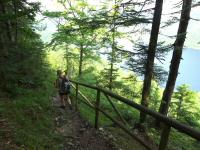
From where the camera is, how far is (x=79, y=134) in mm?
7441

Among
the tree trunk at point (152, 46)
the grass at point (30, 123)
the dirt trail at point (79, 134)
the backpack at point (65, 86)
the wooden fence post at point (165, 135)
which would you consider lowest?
the dirt trail at point (79, 134)

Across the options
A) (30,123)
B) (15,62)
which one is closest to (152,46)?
(15,62)

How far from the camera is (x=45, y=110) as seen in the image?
9078mm

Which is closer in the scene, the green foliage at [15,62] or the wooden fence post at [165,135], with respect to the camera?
the wooden fence post at [165,135]

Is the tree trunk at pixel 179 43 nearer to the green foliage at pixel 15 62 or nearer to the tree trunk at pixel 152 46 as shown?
the tree trunk at pixel 152 46

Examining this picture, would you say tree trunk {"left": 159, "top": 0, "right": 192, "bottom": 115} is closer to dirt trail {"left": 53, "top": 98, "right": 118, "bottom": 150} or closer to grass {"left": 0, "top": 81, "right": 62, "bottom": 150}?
dirt trail {"left": 53, "top": 98, "right": 118, "bottom": 150}

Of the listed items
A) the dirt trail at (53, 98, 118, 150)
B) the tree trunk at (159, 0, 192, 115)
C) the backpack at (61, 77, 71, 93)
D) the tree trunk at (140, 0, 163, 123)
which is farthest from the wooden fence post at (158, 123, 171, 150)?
the backpack at (61, 77, 71, 93)

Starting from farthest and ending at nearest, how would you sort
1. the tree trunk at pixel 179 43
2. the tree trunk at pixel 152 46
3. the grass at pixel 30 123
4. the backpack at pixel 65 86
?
the backpack at pixel 65 86 → the tree trunk at pixel 179 43 → the tree trunk at pixel 152 46 → the grass at pixel 30 123

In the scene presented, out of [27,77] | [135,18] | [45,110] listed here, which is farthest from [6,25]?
[135,18]

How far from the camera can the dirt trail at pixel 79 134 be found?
6.48m

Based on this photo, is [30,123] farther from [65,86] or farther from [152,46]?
[152,46]

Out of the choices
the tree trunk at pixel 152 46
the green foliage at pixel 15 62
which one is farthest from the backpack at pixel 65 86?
the tree trunk at pixel 152 46

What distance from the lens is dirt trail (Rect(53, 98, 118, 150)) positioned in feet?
21.2

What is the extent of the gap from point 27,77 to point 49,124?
3209 mm
